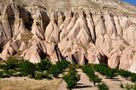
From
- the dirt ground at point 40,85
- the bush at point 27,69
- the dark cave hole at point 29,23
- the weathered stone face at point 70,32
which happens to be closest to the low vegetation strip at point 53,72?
the bush at point 27,69

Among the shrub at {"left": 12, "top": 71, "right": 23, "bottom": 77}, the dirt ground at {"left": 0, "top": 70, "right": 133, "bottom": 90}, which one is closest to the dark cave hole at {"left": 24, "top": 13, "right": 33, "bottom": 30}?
the shrub at {"left": 12, "top": 71, "right": 23, "bottom": 77}

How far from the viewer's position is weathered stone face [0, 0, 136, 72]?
525 ft

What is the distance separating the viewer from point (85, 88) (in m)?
89.7

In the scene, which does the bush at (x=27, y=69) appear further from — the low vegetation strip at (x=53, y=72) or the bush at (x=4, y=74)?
the bush at (x=4, y=74)

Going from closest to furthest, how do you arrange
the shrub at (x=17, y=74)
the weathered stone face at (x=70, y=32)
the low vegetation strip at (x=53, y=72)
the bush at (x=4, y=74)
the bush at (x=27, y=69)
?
the low vegetation strip at (x=53, y=72)
the bush at (x=4, y=74)
the bush at (x=27, y=69)
the shrub at (x=17, y=74)
the weathered stone face at (x=70, y=32)

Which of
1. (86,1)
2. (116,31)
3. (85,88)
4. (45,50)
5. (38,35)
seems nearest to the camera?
(85,88)

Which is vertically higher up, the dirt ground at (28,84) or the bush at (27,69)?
the dirt ground at (28,84)

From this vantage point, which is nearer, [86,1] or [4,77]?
[4,77]

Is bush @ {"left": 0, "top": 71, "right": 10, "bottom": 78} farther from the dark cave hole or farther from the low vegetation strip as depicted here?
the dark cave hole

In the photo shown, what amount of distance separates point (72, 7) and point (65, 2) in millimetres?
5639

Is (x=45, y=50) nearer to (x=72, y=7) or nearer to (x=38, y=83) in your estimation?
(x=72, y=7)

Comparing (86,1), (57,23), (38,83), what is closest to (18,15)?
(57,23)

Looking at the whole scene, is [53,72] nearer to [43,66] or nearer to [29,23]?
[43,66]

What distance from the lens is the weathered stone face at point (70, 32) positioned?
160 m
